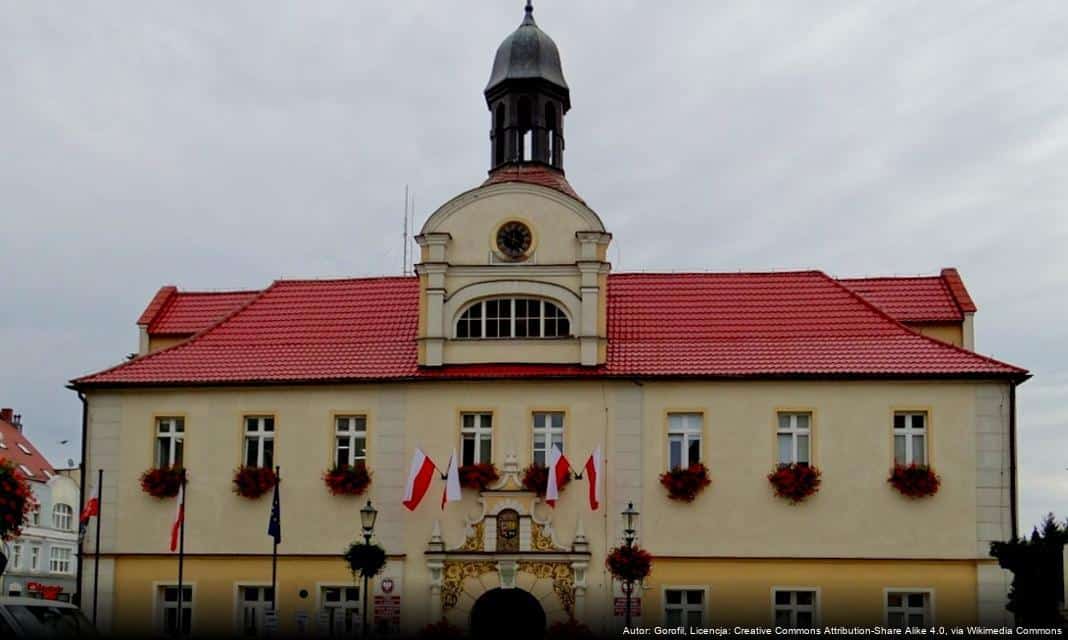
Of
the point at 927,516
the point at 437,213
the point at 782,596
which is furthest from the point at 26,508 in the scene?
the point at 927,516

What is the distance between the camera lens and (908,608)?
1399 inches

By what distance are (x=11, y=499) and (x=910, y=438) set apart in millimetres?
20021

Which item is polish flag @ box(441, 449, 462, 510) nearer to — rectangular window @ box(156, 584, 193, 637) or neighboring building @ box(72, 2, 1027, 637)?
neighboring building @ box(72, 2, 1027, 637)

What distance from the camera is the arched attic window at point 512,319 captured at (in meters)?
38.0

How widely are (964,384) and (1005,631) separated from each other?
850 cm

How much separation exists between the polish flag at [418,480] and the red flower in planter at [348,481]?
4.16 ft

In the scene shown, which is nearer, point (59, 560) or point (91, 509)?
point (91, 509)

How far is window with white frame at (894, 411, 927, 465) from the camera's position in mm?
36156

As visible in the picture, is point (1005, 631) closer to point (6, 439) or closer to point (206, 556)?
point (206, 556)

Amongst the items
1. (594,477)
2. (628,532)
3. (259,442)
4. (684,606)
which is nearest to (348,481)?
(259,442)

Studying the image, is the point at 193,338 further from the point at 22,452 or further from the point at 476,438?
the point at 22,452

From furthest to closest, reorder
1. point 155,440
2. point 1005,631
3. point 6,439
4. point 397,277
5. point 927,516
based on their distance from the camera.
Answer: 1. point 6,439
2. point 397,277
3. point 155,440
4. point 927,516
5. point 1005,631

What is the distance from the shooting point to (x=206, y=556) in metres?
37.2

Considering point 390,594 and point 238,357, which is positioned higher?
point 238,357
